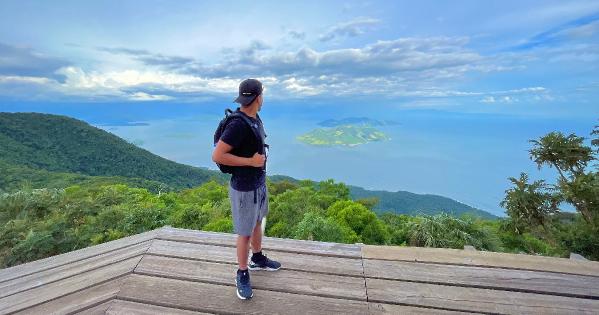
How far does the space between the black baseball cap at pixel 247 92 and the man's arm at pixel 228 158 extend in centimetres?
37

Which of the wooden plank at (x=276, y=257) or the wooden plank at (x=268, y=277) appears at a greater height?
the wooden plank at (x=276, y=257)

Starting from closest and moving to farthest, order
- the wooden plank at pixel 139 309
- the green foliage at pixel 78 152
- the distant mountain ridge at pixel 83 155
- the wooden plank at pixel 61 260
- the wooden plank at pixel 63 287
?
the wooden plank at pixel 139 309 < the wooden plank at pixel 63 287 < the wooden plank at pixel 61 260 < the distant mountain ridge at pixel 83 155 < the green foliage at pixel 78 152

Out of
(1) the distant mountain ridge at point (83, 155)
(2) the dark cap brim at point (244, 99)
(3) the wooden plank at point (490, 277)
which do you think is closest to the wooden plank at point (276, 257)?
(3) the wooden plank at point (490, 277)

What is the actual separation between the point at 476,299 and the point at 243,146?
85.7 inches

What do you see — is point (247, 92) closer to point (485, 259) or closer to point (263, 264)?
point (263, 264)

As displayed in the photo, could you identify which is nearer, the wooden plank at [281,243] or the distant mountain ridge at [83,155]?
the wooden plank at [281,243]

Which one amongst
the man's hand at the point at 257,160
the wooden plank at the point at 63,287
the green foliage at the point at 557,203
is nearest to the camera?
the man's hand at the point at 257,160

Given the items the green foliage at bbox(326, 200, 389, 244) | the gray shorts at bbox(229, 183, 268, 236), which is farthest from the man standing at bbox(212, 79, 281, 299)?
the green foliage at bbox(326, 200, 389, 244)

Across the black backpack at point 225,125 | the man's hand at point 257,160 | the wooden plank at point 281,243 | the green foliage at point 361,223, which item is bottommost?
the green foliage at point 361,223

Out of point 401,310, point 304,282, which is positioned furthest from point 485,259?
point 304,282

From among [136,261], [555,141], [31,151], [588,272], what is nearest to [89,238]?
[136,261]

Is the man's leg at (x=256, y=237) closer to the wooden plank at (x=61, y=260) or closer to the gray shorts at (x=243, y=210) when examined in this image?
the gray shorts at (x=243, y=210)

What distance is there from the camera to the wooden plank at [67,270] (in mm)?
3029

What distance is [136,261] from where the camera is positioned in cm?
327
